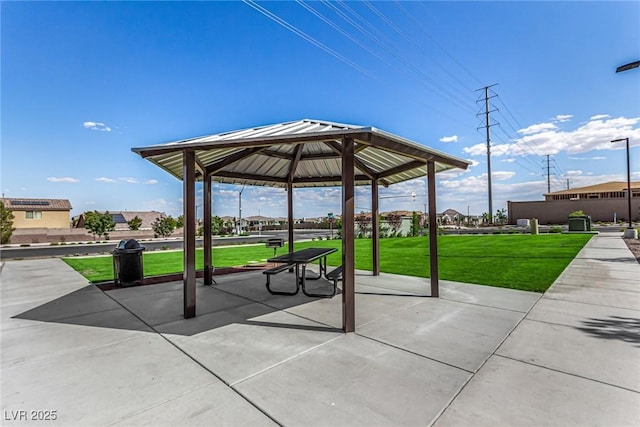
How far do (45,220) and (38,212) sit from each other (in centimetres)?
151

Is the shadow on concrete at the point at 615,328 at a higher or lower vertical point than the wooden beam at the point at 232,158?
lower

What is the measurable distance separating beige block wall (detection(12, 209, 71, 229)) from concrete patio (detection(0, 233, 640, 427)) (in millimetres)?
55219

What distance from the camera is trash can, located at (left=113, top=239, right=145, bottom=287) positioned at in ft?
24.7

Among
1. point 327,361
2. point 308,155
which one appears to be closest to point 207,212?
point 308,155

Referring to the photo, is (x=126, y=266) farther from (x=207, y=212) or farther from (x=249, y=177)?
(x=249, y=177)

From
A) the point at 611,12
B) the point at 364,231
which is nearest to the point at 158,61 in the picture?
the point at 611,12

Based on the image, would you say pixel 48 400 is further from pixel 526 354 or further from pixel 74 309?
pixel 526 354

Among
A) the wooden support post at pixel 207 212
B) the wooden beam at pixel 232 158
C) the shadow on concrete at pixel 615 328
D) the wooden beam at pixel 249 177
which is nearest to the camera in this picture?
the shadow on concrete at pixel 615 328

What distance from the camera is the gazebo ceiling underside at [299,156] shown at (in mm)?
4438

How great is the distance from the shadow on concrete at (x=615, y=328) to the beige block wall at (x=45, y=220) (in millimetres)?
63198

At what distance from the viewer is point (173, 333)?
418 centimetres

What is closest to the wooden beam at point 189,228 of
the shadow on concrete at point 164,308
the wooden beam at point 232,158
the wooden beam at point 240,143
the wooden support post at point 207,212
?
the wooden beam at point 240,143

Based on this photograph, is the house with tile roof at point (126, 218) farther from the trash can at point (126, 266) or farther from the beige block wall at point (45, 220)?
the trash can at point (126, 266)

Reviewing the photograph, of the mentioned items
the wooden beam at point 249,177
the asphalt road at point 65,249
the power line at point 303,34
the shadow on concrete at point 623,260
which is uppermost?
the power line at point 303,34
